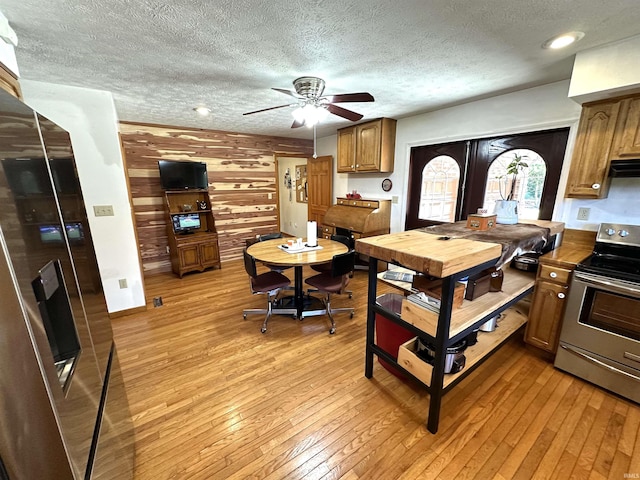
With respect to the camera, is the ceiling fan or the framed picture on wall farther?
the framed picture on wall

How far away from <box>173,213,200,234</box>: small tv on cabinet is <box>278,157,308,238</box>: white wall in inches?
90.9

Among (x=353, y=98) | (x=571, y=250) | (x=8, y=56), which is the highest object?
(x=8, y=56)

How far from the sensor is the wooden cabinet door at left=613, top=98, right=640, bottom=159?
1.81 meters

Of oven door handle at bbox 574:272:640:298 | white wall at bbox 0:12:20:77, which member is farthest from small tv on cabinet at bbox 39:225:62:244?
oven door handle at bbox 574:272:640:298

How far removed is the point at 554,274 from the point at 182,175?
4.64 metres

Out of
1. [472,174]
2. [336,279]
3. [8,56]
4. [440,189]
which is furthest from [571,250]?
[8,56]

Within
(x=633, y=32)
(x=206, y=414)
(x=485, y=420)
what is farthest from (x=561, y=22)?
(x=206, y=414)

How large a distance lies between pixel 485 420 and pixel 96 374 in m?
2.16

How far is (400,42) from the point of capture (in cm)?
171

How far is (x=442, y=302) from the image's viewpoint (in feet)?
4.43

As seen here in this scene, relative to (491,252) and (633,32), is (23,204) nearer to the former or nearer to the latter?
(491,252)

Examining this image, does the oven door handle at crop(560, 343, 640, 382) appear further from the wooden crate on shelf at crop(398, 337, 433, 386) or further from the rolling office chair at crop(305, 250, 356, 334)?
the rolling office chair at crop(305, 250, 356, 334)

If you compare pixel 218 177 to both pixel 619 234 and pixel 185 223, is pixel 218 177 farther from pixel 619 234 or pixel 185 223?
pixel 619 234

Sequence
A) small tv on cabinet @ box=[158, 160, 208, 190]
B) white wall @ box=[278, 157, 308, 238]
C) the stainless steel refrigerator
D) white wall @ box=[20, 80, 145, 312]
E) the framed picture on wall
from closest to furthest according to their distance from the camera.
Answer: the stainless steel refrigerator, white wall @ box=[20, 80, 145, 312], small tv on cabinet @ box=[158, 160, 208, 190], the framed picture on wall, white wall @ box=[278, 157, 308, 238]
